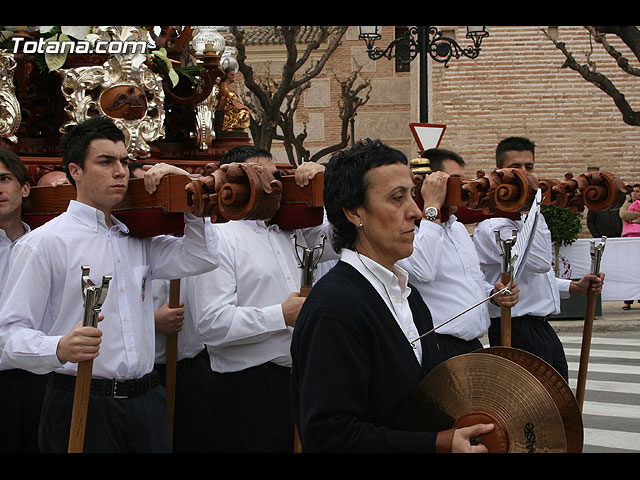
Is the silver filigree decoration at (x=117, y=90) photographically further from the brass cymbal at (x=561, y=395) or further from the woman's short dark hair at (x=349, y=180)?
the brass cymbal at (x=561, y=395)

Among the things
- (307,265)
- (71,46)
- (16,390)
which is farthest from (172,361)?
(71,46)

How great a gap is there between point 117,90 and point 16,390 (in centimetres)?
165

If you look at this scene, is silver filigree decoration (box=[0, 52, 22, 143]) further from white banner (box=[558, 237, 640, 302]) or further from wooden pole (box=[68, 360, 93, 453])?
white banner (box=[558, 237, 640, 302])

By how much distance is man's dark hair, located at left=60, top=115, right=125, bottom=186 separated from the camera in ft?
13.5

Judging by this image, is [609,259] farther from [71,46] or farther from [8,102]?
[8,102]

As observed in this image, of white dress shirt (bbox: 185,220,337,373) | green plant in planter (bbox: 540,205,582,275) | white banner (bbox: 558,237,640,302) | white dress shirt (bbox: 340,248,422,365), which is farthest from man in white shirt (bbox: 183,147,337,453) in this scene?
white banner (bbox: 558,237,640,302)

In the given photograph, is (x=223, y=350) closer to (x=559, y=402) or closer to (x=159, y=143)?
(x=159, y=143)

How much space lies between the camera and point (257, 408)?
4.70 m

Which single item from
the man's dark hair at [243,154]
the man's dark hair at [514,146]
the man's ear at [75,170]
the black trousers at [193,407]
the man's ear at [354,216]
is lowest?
the black trousers at [193,407]

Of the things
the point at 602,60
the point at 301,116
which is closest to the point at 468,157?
the point at 602,60

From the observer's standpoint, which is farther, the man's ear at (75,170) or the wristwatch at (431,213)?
the wristwatch at (431,213)

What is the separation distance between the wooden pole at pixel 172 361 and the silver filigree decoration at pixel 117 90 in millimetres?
865

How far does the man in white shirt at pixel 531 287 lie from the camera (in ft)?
19.5

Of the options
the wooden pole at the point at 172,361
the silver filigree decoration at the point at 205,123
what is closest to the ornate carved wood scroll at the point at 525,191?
the wooden pole at the point at 172,361
